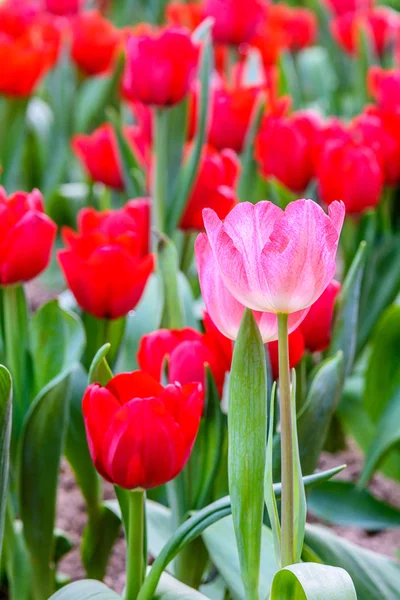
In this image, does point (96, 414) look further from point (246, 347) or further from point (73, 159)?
point (73, 159)

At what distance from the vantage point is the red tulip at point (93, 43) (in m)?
1.88

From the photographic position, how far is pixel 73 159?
194cm

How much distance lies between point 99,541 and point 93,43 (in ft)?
3.97

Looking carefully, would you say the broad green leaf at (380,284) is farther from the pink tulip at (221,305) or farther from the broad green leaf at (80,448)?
the pink tulip at (221,305)

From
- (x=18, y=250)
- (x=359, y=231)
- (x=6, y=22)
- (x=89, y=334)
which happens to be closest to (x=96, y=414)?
(x=18, y=250)

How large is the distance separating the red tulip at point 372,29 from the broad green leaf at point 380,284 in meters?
0.83

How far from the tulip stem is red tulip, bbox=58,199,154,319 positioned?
23 centimetres

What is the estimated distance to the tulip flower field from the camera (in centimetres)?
58

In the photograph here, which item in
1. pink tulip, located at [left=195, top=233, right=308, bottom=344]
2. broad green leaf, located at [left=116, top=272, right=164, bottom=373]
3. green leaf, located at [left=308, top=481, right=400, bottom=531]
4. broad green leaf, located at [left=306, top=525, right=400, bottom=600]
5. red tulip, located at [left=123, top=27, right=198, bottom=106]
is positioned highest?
pink tulip, located at [left=195, top=233, right=308, bottom=344]

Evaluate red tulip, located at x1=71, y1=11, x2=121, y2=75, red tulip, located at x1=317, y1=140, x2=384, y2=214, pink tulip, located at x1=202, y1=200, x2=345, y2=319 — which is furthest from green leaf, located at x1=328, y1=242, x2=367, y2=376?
red tulip, located at x1=71, y1=11, x2=121, y2=75

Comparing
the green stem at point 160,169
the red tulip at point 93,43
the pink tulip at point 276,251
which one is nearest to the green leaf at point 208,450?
the pink tulip at point 276,251

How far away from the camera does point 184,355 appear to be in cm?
70

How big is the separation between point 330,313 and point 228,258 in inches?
12.7

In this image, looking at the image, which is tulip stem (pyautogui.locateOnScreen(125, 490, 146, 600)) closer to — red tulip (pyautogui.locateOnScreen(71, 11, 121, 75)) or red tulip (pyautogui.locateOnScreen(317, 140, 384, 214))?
red tulip (pyautogui.locateOnScreen(317, 140, 384, 214))
